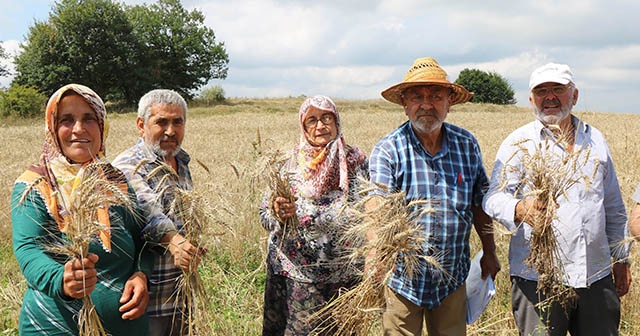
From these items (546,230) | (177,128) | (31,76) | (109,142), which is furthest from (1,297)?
(31,76)

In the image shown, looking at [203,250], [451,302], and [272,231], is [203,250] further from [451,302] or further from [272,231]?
[451,302]

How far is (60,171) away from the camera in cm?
224

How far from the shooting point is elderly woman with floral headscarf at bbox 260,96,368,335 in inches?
123

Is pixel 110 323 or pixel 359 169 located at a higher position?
pixel 359 169

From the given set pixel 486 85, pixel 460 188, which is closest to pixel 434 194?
pixel 460 188

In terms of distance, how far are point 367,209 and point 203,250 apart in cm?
83

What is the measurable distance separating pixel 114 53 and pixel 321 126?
43192 mm

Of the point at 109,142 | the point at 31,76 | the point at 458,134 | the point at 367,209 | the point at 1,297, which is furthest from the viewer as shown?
the point at 31,76

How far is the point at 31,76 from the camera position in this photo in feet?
130

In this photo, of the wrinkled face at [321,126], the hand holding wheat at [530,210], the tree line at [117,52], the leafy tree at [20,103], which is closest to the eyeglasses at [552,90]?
the hand holding wheat at [530,210]

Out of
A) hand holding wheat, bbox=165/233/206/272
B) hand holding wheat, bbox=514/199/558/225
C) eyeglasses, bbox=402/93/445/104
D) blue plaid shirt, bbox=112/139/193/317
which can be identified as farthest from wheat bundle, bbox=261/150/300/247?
hand holding wheat, bbox=514/199/558/225

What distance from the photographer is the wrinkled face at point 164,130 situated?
3.09 m

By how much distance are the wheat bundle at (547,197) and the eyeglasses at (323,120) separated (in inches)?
42.5

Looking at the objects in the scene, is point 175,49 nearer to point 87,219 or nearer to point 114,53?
point 114,53
